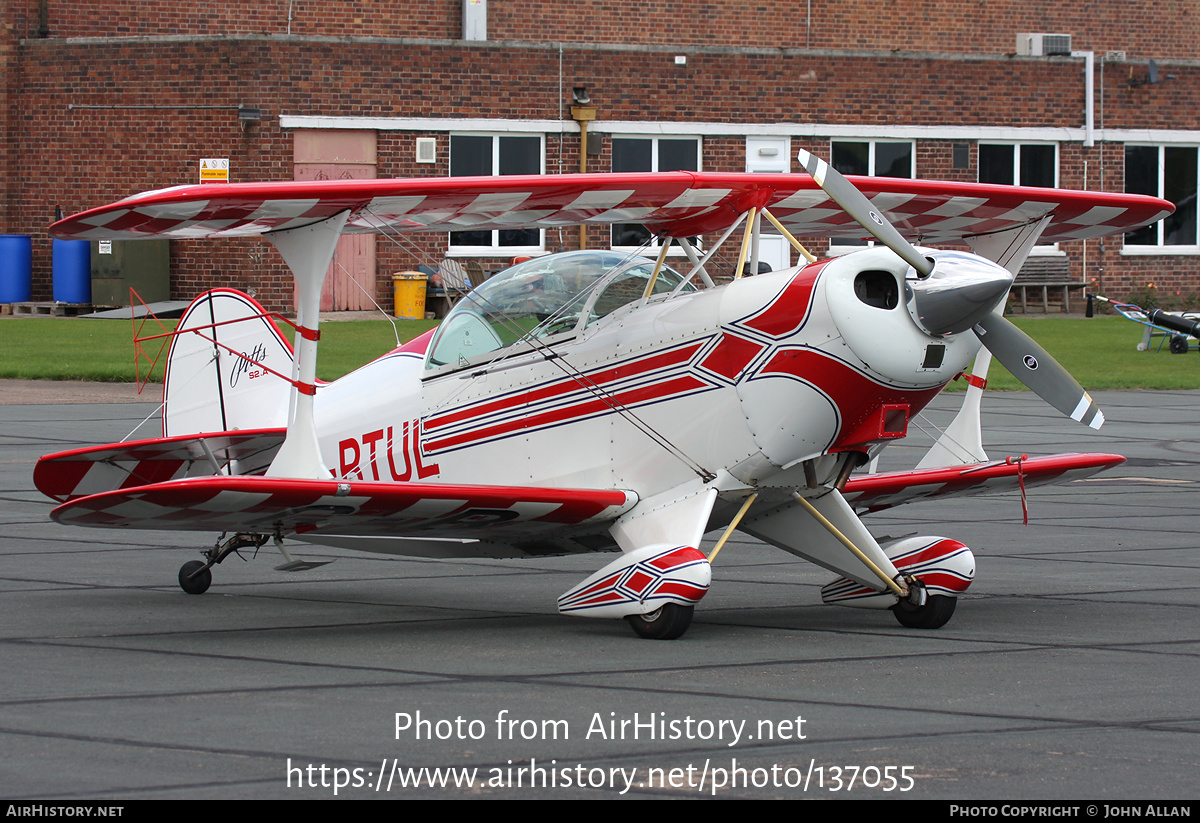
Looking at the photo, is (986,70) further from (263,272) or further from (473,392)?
(473,392)

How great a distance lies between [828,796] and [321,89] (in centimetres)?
2816

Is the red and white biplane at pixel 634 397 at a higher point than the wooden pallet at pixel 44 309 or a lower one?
higher

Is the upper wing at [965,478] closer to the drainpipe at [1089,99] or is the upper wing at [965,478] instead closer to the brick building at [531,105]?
the brick building at [531,105]

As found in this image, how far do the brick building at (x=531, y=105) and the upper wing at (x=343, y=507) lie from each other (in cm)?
2347

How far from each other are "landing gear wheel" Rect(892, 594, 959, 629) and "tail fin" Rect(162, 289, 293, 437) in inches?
163

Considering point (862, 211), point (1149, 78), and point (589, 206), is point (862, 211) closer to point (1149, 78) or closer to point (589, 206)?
point (589, 206)

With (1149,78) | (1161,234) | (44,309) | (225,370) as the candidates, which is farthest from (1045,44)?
(225,370)

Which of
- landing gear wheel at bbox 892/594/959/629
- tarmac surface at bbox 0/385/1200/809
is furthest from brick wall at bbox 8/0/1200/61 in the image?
landing gear wheel at bbox 892/594/959/629

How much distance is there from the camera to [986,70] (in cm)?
3475

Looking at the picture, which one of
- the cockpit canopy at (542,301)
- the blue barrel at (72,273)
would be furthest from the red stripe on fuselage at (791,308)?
the blue barrel at (72,273)

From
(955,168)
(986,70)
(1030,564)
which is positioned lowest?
(1030,564)

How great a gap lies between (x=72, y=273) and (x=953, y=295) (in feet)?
90.3

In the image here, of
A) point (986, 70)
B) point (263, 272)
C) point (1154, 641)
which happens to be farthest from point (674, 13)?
point (1154, 641)

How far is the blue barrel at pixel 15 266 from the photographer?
3102 cm
